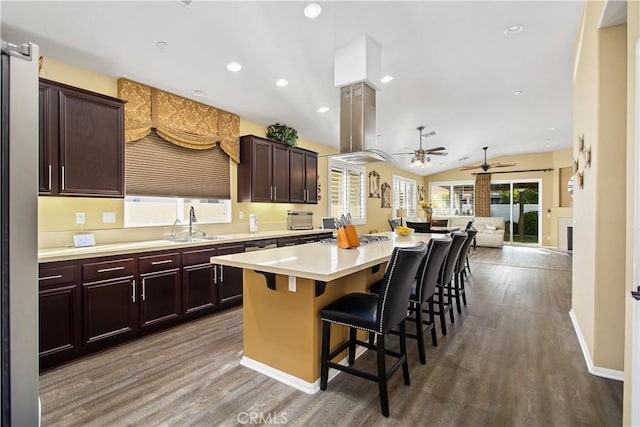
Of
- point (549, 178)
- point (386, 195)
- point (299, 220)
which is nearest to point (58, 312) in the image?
point (299, 220)

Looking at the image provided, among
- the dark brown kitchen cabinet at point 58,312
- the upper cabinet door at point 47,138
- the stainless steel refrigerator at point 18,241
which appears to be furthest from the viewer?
the upper cabinet door at point 47,138

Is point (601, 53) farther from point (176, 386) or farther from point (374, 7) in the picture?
point (176, 386)

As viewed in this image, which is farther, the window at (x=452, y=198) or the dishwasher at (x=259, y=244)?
the window at (x=452, y=198)

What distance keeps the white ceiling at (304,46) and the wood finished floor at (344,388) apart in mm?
2701

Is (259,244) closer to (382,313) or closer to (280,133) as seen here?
(280,133)

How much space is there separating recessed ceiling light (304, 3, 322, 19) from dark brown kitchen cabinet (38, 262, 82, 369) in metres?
2.89

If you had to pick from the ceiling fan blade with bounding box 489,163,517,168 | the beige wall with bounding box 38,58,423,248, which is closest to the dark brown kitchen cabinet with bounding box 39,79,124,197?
the beige wall with bounding box 38,58,423,248

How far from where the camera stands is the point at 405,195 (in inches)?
422

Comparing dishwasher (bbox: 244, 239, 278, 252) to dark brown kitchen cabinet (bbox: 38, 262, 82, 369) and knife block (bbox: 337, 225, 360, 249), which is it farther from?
dark brown kitchen cabinet (bbox: 38, 262, 82, 369)

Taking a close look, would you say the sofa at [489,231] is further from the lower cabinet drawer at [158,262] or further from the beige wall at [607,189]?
the lower cabinet drawer at [158,262]

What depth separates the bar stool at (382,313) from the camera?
6.20 ft

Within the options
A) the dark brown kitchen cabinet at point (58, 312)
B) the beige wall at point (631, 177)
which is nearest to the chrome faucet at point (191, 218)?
the dark brown kitchen cabinet at point (58, 312)

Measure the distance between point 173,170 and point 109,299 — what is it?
1.69 m

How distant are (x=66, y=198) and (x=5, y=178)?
294 cm
